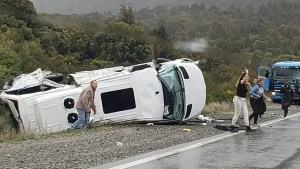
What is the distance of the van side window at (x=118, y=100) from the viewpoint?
15977mm

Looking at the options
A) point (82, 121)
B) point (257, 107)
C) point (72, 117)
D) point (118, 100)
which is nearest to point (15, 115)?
point (72, 117)

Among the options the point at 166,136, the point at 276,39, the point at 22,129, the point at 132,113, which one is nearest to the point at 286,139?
the point at 166,136

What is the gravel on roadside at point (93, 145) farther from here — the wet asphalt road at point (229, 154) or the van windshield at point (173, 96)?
the van windshield at point (173, 96)

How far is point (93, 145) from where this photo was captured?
10742mm

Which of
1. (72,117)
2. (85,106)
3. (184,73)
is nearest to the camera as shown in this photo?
(85,106)

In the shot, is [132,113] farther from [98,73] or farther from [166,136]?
[166,136]

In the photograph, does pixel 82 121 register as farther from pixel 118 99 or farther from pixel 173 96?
pixel 173 96

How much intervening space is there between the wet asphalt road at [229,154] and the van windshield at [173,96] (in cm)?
338

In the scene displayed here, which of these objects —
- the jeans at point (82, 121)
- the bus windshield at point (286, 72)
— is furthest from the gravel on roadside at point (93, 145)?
the bus windshield at point (286, 72)

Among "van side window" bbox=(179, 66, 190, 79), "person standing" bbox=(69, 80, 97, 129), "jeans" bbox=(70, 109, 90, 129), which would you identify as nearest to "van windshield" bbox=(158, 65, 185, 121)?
"van side window" bbox=(179, 66, 190, 79)

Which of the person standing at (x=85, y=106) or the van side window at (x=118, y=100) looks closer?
the person standing at (x=85, y=106)

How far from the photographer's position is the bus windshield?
35.9 metres

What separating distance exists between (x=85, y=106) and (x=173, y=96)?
11.1 feet

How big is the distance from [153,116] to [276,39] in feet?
266
